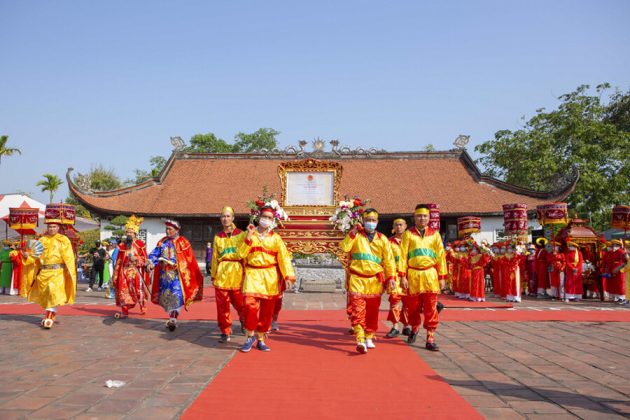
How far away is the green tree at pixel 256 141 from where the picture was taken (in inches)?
1721

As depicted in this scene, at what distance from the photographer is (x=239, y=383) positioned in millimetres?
4039

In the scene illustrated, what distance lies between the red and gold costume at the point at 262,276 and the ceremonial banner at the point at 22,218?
9392mm

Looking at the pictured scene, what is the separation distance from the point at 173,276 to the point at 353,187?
57.2 ft

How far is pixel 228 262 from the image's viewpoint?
6172 millimetres

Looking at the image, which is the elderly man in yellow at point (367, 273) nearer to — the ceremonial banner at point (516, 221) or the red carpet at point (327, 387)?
the red carpet at point (327, 387)

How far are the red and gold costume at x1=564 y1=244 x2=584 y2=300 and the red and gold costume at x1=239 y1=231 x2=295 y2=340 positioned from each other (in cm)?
975

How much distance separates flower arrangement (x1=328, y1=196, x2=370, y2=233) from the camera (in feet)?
37.1

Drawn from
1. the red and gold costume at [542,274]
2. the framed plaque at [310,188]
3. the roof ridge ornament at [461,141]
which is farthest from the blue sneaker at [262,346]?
the roof ridge ornament at [461,141]

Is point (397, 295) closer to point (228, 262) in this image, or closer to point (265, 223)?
point (265, 223)

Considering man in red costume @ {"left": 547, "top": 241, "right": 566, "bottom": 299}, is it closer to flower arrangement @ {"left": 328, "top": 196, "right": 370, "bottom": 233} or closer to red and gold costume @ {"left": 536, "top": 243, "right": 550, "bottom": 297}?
red and gold costume @ {"left": 536, "top": 243, "right": 550, "bottom": 297}

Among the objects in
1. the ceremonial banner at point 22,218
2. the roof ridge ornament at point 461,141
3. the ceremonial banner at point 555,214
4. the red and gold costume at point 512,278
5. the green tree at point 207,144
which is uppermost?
the green tree at point 207,144

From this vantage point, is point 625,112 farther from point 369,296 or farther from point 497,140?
point 369,296

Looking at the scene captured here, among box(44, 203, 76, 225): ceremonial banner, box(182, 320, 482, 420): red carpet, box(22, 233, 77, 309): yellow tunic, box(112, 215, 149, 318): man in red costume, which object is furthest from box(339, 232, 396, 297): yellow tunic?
box(44, 203, 76, 225): ceremonial banner

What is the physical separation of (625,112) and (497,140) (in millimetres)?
8603
